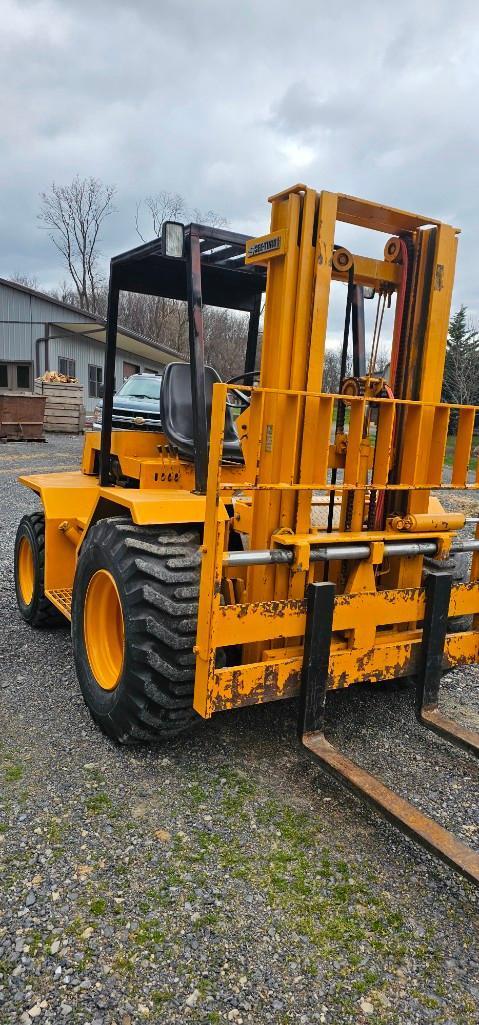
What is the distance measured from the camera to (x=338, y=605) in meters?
3.19

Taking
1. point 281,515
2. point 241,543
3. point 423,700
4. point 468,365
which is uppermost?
point 468,365

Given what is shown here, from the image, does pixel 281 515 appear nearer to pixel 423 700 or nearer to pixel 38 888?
pixel 423 700

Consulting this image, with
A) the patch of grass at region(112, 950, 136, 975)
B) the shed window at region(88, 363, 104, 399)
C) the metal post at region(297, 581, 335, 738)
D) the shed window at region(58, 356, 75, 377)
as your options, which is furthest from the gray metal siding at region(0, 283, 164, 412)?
the patch of grass at region(112, 950, 136, 975)

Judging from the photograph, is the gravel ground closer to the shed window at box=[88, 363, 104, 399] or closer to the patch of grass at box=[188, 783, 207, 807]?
the patch of grass at box=[188, 783, 207, 807]

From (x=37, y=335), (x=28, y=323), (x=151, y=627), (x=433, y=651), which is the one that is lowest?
(x=433, y=651)

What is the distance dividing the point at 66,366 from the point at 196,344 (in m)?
27.7

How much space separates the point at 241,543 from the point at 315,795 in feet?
4.52

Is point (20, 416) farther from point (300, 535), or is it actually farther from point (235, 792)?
point (235, 792)

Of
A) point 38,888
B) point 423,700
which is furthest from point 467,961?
point 38,888

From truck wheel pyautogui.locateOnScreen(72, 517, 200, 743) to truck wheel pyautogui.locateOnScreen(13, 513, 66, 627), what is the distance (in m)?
1.73

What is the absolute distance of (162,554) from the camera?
10.5 feet

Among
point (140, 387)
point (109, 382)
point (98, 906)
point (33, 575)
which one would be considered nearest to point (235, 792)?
point (98, 906)

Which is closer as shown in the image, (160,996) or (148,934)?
(160,996)

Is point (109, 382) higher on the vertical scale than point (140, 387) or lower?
lower
